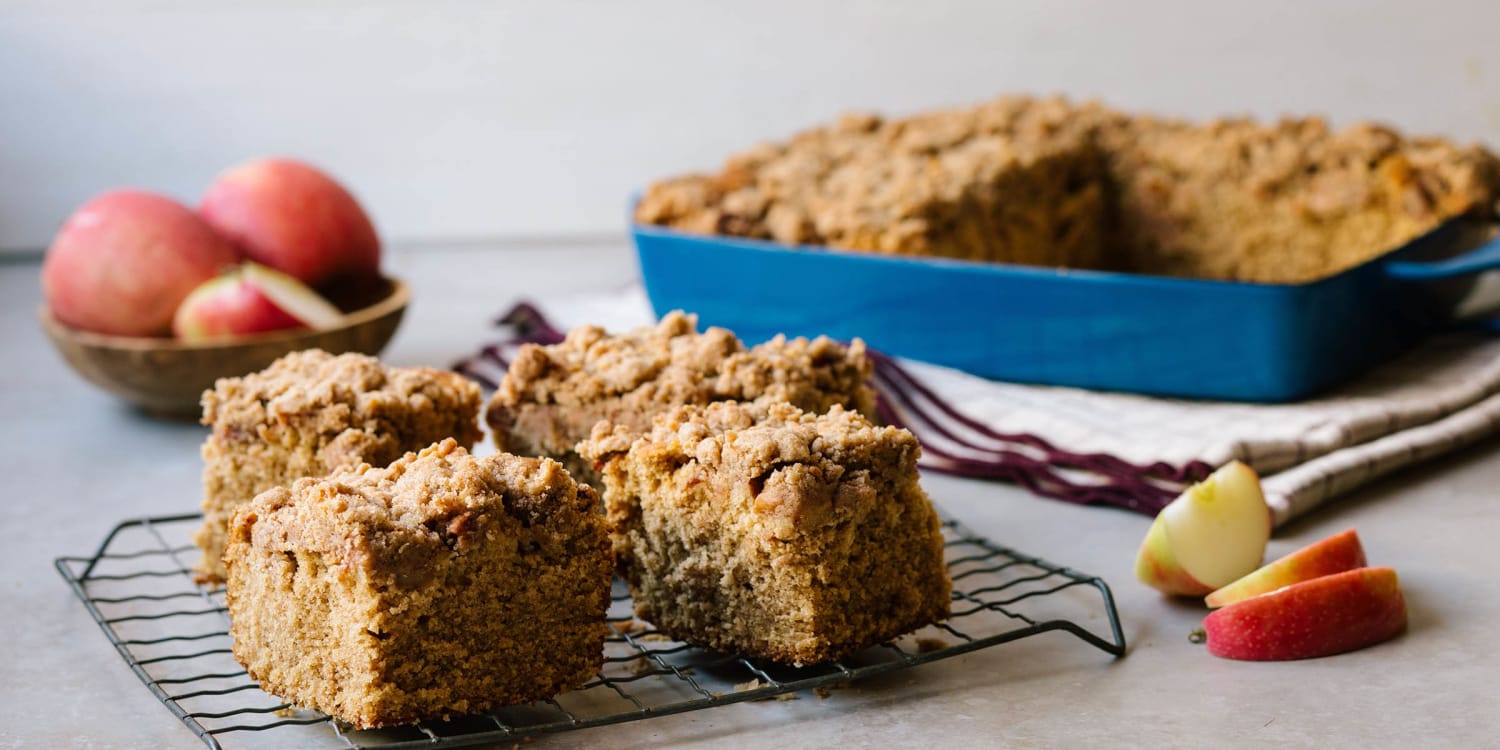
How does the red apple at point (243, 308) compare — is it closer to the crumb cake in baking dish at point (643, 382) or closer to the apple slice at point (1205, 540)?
the crumb cake in baking dish at point (643, 382)

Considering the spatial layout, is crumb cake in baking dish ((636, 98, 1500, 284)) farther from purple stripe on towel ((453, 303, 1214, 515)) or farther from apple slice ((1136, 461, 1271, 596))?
apple slice ((1136, 461, 1271, 596))

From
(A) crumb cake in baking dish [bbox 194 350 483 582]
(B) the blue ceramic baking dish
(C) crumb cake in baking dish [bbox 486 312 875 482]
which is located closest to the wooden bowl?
(B) the blue ceramic baking dish

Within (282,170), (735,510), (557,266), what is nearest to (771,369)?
(735,510)

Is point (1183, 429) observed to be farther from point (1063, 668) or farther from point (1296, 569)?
point (1063, 668)

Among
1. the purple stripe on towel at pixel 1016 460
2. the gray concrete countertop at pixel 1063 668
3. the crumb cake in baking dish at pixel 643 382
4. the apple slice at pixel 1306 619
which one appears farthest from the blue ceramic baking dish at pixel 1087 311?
the apple slice at pixel 1306 619

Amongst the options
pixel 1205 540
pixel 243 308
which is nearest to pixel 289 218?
pixel 243 308
